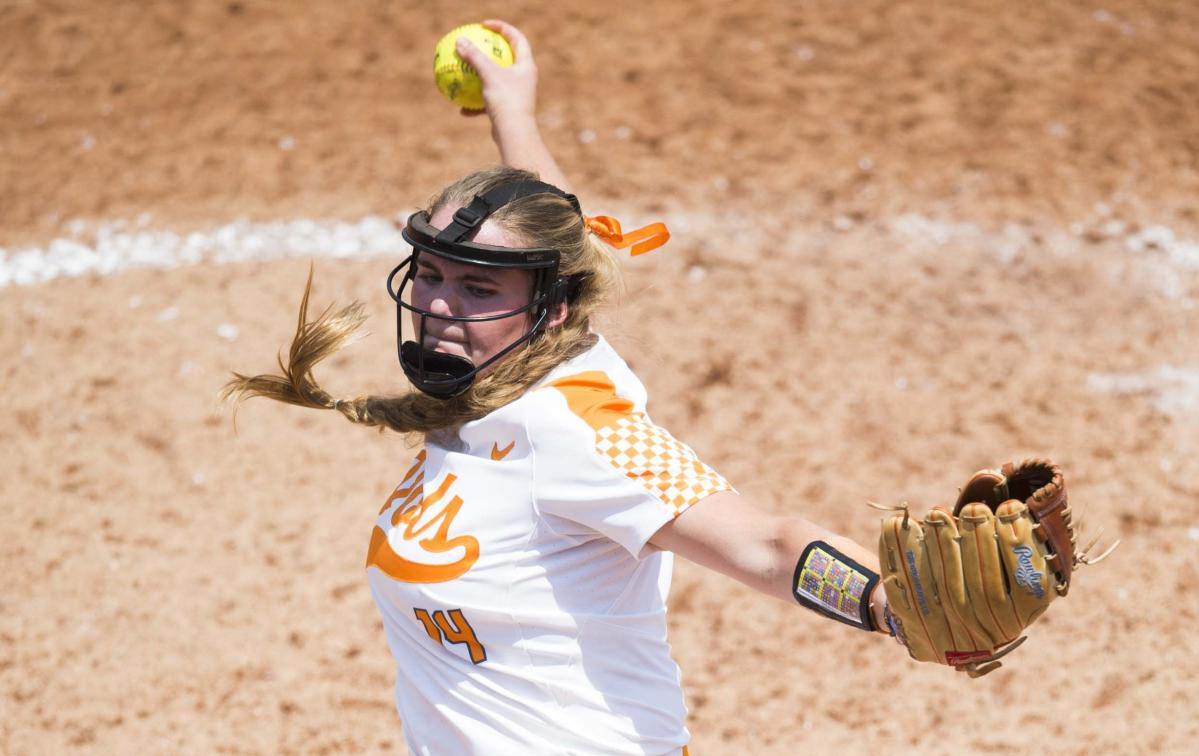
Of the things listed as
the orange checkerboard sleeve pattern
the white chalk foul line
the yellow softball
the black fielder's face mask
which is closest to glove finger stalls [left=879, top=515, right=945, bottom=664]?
the orange checkerboard sleeve pattern

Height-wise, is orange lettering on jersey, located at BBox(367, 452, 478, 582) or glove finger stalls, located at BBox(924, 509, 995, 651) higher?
glove finger stalls, located at BBox(924, 509, 995, 651)

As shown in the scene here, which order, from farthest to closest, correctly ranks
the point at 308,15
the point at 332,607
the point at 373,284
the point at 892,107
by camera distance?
the point at 308,15 < the point at 892,107 < the point at 373,284 < the point at 332,607

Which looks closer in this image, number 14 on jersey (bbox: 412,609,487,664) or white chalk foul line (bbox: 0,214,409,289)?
number 14 on jersey (bbox: 412,609,487,664)

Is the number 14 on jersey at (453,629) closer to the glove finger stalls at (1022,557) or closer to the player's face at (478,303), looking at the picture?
the player's face at (478,303)

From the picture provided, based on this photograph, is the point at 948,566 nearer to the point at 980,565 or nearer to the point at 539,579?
the point at 980,565

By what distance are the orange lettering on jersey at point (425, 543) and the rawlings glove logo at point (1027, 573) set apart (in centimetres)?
93

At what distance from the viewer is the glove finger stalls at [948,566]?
178 cm

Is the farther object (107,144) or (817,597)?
(107,144)

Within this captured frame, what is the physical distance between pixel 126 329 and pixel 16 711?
200 cm

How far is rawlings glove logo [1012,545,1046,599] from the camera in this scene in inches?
68.7

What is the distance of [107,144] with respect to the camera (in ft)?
21.1

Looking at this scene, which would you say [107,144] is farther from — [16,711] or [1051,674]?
[1051,674]

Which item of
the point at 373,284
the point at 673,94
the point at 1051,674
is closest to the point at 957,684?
the point at 1051,674

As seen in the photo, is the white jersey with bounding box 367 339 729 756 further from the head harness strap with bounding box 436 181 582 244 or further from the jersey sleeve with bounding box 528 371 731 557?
the head harness strap with bounding box 436 181 582 244
